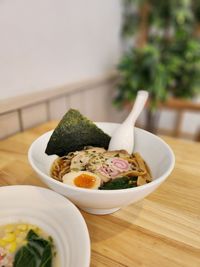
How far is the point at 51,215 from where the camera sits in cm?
45

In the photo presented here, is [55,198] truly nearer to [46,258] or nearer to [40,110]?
[46,258]

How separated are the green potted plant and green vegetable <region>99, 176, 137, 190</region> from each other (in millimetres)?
1362

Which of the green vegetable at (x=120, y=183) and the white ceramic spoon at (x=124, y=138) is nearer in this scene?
the green vegetable at (x=120, y=183)

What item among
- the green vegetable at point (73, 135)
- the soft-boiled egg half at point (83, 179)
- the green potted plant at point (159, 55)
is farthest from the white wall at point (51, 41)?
the soft-boiled egg half at point (83, 179)

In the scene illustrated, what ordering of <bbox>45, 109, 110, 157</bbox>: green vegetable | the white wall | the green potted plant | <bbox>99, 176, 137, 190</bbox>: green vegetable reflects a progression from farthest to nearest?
the green potted plant, the white wall, <bbox>45, 109, 110, 157</bbox>: green vegetable, <bbox>99, 176, 137, 190</bbox>: green vegetable

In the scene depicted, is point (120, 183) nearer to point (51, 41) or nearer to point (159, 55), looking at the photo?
point (51, 41)

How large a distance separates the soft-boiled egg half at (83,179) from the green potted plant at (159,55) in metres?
1.37

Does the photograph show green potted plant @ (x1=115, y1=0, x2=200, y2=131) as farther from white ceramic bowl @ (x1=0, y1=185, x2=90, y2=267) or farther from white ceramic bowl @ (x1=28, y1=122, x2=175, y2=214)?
white ceramic bowl @ (x1=0, y1=185, x2=90, y2=267)

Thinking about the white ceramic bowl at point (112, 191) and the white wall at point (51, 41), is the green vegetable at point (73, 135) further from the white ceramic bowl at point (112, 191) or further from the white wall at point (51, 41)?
the white wall at point (51, 41)

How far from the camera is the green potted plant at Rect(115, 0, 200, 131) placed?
5.88 ft

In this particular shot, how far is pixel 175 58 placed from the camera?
189 centimetres

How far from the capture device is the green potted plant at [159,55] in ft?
5.88

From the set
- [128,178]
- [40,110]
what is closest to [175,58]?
[40,110]

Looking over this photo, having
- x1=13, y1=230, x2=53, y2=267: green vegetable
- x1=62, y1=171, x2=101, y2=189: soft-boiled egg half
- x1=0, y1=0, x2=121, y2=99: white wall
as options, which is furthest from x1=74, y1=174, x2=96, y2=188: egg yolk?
x1=0, y1=0, x2=121, y2=99: white wall
